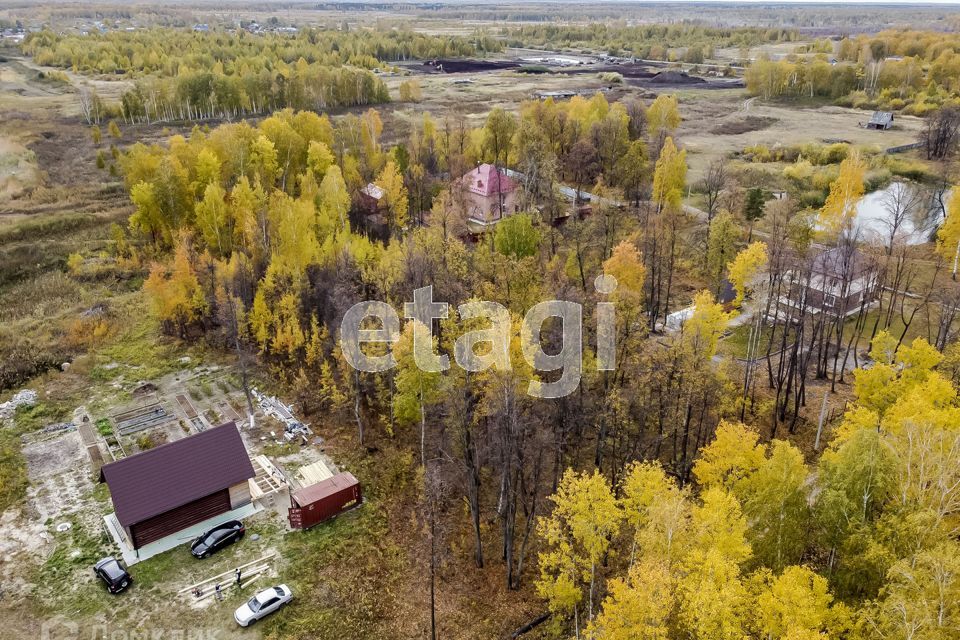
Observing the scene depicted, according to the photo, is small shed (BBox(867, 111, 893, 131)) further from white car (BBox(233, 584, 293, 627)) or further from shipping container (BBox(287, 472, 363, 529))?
white car (BBox(233, 584, 293, 627))

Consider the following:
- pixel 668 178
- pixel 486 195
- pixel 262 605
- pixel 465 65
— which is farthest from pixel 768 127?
pixel 262 605

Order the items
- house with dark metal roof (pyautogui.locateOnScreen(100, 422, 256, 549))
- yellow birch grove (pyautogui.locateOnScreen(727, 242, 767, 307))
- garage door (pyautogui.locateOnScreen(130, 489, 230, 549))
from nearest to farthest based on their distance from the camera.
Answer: house with dark metal roof (pyautogui.locateOnScreen(100, 422, 256, 549)), garage door (pyautogui.locateOnScreen(130, 489, 230, 549)), yellow birch grove (pyautogui.locateOnScreen(727, 242, 767, 307))

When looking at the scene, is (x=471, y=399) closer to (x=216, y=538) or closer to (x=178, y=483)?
(x=216, y=538)

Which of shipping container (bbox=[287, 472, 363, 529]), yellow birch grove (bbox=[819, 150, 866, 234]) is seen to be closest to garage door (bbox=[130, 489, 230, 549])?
shipping container (bbox=[287, 472, 363, 529])

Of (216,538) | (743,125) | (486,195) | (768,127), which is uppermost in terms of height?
(486,195)

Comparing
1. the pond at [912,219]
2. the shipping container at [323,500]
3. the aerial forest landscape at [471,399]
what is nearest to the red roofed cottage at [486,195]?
the aerial forest landscape at [471,399]

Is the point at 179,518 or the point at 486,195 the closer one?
the point at 179,518
